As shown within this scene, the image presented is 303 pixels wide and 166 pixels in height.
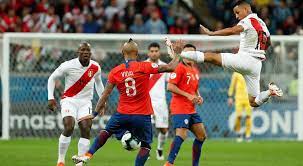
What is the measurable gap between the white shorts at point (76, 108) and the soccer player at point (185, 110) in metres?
1.59

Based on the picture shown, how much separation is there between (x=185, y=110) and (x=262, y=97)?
161cm

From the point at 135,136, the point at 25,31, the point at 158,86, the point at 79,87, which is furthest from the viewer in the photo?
the point at 25,31

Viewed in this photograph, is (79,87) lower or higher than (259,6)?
lower

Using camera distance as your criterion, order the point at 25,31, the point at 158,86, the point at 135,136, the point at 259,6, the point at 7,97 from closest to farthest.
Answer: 1. the point at 135,136
2. the point at 158,86
3. the point at 7,97
4. the point at 25,31
5. the point at 259,6

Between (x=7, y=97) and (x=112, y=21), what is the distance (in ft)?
17.3

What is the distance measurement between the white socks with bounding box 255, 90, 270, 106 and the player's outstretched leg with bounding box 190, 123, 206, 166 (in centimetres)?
117

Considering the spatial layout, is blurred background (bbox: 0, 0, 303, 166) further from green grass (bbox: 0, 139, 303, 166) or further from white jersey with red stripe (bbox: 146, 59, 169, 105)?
white jersey with red stripe (bbox: 146, 59, 169, 105)

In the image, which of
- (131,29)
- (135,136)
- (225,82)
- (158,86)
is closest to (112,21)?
(131,29)

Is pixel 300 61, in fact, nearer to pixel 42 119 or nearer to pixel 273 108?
pixel 273 108

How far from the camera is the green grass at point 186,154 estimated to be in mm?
18578

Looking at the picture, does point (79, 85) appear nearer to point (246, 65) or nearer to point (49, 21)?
point (246, 65)

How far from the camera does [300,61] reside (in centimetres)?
2592

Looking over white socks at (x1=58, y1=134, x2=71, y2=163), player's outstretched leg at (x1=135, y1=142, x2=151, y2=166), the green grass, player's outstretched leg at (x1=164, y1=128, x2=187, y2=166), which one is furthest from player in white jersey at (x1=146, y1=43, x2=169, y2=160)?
player's outstretched leg at (x1=135, y1=142, x2=151, y2=166)

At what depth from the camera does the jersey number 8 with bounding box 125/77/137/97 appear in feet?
47.9
